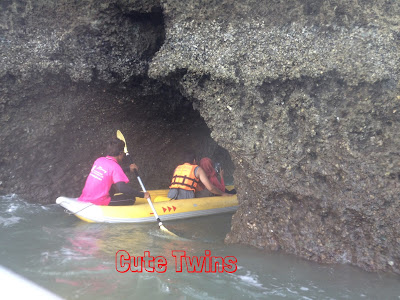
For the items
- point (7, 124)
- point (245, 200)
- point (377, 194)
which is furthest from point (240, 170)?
point (7, 124)

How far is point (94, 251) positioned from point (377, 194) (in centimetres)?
257

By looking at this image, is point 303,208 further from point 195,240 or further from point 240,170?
point 195,240

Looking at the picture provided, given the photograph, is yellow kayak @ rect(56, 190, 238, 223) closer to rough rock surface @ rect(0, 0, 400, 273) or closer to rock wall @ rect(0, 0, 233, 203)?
rock wall @ rect(0, 0, 233, 203)

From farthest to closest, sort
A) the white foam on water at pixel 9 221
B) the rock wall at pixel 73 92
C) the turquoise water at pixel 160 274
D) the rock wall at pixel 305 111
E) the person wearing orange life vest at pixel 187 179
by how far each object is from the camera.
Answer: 1. the person wearing orange life vest at pixel 187 179
2. the rock wall at pixel 73 92
3. the white foam on water at pixel 9 221
4. the rock wall at pixel 305 111
5. the turquoise water at pixel 160 274

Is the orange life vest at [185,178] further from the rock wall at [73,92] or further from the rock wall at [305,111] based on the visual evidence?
the rock wall at [305,111]

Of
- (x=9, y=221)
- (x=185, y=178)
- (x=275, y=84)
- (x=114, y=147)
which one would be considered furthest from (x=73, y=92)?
(x=275, y=84)

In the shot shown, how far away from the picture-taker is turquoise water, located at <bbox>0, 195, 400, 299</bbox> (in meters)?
2.69

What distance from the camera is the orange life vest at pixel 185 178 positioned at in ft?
17.8

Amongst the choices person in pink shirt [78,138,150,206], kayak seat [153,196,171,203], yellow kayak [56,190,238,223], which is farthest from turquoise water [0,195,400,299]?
kayak seat [153,196,171,203]

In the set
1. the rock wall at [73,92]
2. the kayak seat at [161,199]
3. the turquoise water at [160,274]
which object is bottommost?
the turquoise water at [160,274]

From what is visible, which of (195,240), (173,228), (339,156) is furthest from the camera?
(173,228)

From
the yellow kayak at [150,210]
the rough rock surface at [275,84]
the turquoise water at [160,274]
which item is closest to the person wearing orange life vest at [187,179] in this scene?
the yellow kayak at [150,210]

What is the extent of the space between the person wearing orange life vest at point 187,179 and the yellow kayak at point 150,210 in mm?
146

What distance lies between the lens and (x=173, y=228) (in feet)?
15.7
